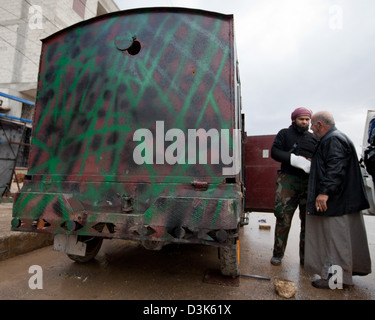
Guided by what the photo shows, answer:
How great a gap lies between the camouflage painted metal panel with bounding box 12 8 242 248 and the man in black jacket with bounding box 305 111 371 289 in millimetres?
1079

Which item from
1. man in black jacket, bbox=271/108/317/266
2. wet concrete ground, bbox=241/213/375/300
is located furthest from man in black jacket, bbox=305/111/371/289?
man in black jacket, bbox=271/108/317/266

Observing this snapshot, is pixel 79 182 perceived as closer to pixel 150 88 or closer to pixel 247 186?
pixel 150 88

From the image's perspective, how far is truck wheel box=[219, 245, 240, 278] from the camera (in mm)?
2287

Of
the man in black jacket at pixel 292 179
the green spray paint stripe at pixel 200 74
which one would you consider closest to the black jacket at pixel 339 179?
the man in black jacket at pixel 292 179

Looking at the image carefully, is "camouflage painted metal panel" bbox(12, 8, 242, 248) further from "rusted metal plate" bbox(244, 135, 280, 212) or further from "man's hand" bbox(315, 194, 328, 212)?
"rusted metal plate" bbox(244, 135, 280, 212)

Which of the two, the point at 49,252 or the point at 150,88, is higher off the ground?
the point at 150,88

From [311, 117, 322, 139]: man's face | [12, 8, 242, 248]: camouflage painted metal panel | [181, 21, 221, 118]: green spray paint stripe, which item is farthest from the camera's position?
[311, 117, 322, 139]: man's face

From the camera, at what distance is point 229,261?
91.5 inches

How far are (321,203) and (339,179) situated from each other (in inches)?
11.8

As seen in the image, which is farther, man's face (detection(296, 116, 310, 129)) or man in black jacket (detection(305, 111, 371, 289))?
man's face (detection(296, 116, 310, 129))

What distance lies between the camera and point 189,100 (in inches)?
85.7

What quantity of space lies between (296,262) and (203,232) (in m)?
2.11

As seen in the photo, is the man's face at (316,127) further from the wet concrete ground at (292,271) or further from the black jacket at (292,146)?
the wet concrete ground at (292,271)
